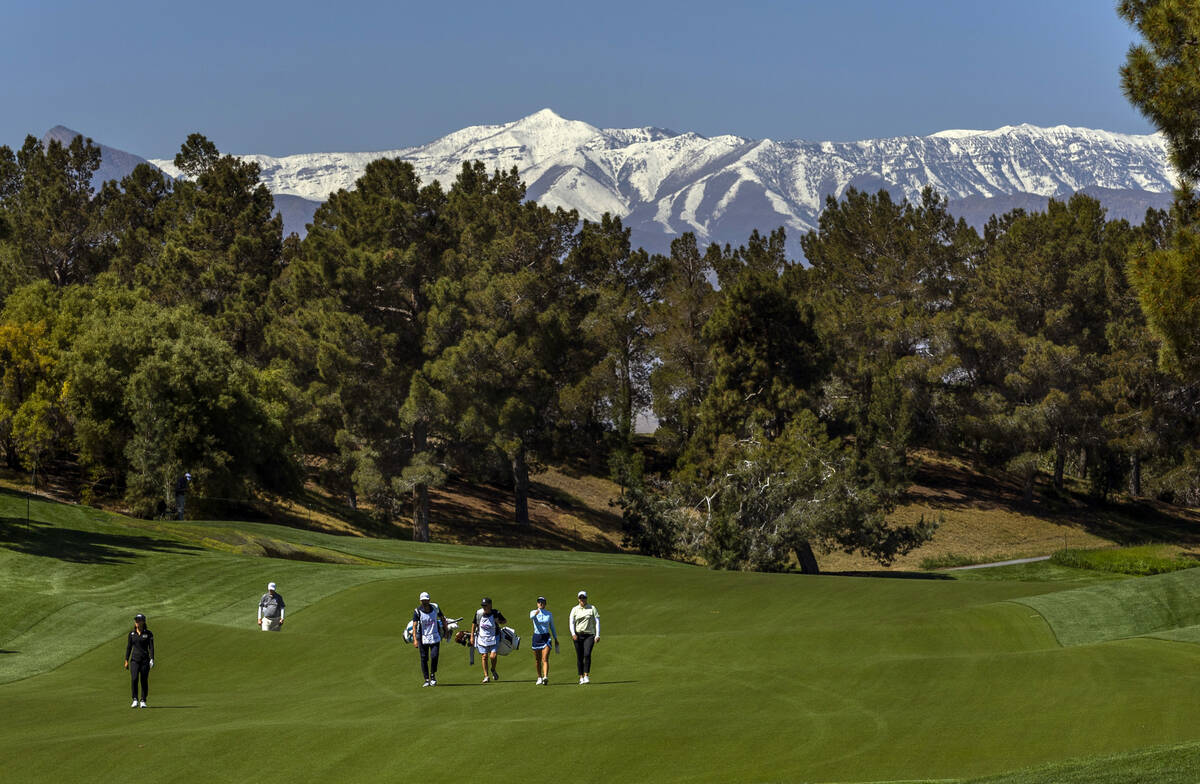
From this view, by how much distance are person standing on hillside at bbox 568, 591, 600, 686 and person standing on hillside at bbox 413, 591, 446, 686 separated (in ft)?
9.33

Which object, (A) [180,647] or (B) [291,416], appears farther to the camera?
(B) [291,416]

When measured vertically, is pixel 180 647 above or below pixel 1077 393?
below

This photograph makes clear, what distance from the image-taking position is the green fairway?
19.7 meters

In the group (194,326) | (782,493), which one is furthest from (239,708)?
(194,326)

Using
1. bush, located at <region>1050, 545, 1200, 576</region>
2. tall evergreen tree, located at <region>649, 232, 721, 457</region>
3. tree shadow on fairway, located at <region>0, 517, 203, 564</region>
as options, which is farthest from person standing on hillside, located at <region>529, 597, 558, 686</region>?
tall evergreen tree, located at <region>649, 232, 721, 457</region>

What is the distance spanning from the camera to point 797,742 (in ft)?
67.8

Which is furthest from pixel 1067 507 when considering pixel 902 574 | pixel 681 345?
pixel 681 345

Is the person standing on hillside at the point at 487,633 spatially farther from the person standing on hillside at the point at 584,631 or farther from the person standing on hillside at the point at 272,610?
the person standing on hillside at the point at 272,610

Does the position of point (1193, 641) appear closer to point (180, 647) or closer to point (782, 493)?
point (180, 647)

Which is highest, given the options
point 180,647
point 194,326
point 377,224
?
point 377,224

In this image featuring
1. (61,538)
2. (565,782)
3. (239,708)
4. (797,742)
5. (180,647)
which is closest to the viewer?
(565,782)

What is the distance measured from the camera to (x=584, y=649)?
26.3 metres

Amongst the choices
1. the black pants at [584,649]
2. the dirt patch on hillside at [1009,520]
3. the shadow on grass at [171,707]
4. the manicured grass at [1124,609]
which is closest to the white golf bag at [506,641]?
the black pants at [584,649]

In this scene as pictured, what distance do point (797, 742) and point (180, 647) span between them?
17.9m
